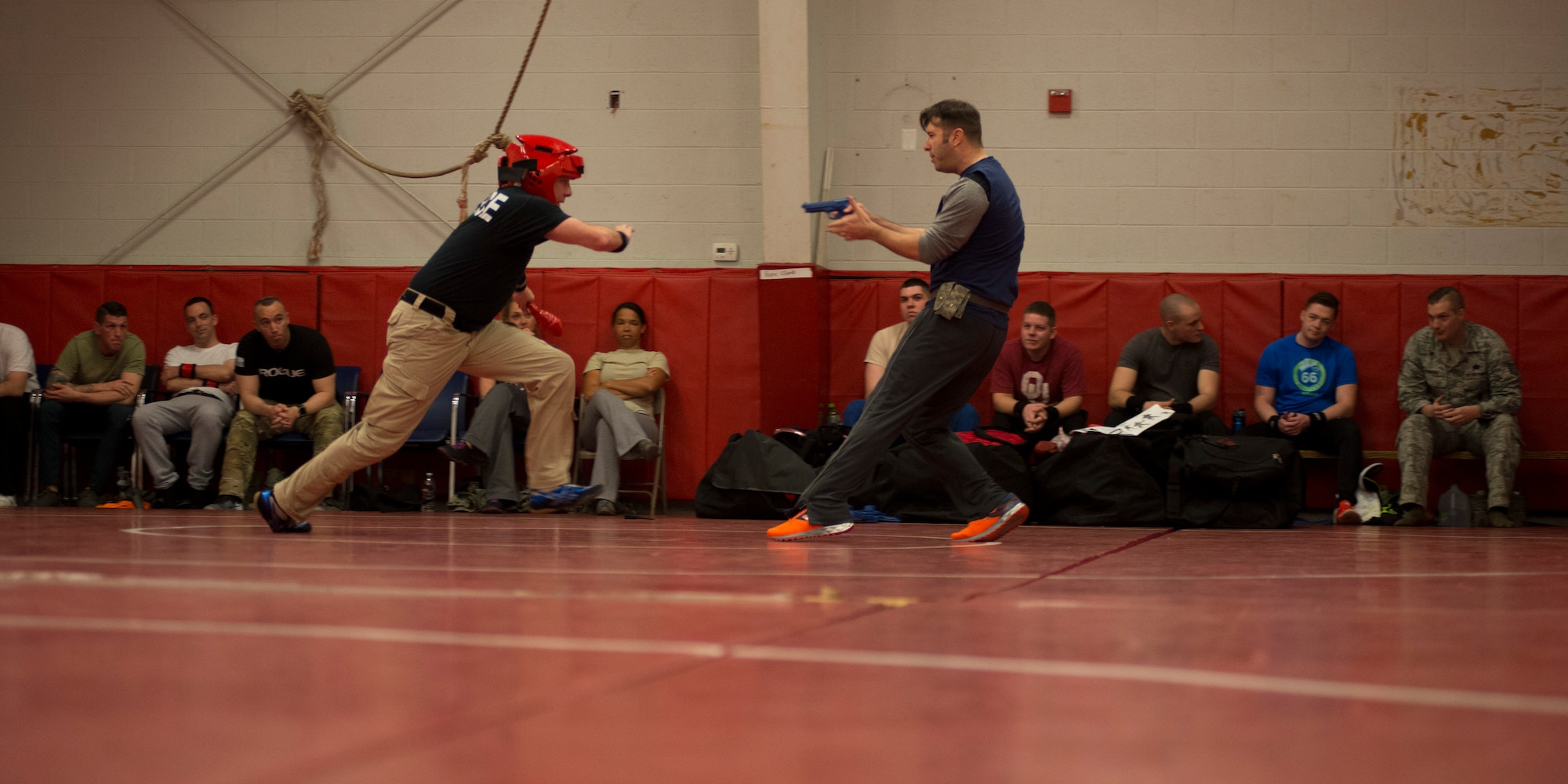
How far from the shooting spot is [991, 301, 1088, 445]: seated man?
26.1 ft

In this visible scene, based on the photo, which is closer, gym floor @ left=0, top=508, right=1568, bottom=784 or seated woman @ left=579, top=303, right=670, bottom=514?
gym floor @ left=0, top=508, right=1568, bottom=784

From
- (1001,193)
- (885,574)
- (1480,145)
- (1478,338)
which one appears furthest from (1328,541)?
(1480,145)

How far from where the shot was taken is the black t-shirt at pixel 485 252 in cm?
479

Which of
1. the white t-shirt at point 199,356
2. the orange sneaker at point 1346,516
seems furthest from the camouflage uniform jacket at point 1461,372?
the white t-shirt at point 199,356

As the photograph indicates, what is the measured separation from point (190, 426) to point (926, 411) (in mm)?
5822

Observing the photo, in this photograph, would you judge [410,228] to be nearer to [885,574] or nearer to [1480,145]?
[885,574]

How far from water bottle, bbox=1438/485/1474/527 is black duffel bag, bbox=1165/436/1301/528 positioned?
1.30 metres

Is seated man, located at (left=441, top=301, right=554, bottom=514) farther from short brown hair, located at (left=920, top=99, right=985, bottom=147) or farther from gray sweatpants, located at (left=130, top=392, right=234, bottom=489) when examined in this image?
short brown hair, located at (left=920, top=99, right=985, bottom=147)

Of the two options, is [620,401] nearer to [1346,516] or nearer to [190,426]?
[190,426]

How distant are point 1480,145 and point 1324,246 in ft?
4.06

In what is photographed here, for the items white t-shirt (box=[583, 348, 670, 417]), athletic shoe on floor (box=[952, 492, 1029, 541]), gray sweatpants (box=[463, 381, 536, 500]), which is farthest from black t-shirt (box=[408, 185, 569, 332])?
white t-shirt (box=[583, 348, 670, 417])

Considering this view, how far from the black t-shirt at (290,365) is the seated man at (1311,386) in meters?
6.24

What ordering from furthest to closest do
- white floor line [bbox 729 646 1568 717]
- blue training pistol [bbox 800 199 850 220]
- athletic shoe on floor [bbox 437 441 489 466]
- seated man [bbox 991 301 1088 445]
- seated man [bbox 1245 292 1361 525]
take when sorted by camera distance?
seated man [bbox 991 301 1088 445] → seated man [bbox 1245 292 1361 525] → athletic shoe on floor [bbox 437 441 489 466] → blue training pistol [bbox 800 199 850 220] → white floor line [bbox 729 646 1568 717]

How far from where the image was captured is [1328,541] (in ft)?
17.2
